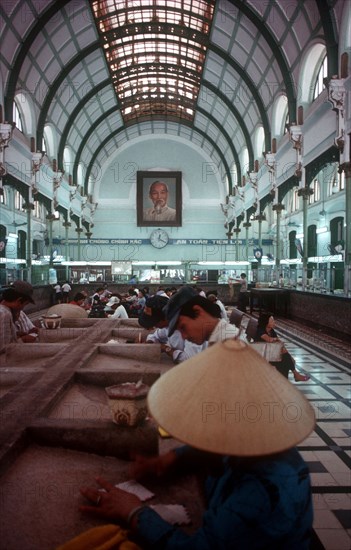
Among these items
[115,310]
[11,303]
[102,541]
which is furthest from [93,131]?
[102,541]

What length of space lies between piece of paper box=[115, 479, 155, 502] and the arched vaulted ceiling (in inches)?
431

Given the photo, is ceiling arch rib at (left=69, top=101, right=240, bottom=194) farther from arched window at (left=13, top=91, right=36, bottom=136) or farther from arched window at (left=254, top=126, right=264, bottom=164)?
arched window at (left=13, top=91, right=36, bottom=136)

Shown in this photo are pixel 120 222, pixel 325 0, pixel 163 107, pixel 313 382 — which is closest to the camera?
pixel 313 382

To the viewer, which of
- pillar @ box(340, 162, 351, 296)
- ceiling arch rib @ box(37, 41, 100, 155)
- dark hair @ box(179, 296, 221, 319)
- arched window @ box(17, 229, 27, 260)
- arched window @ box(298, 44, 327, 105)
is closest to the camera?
dark hair @ box(179, 296, 221, 319)

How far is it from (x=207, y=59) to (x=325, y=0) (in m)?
9.40

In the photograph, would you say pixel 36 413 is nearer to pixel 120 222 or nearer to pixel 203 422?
pixel 203 422

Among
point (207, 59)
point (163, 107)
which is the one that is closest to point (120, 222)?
point (163, 107)

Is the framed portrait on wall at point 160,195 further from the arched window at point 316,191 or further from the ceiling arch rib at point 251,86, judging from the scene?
the ceiling arch rib at point 251,86

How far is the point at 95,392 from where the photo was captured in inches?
125

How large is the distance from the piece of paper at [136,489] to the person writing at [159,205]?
27.0 meters

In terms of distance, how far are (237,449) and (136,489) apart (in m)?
0.80

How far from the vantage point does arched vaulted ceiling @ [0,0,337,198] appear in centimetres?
1288

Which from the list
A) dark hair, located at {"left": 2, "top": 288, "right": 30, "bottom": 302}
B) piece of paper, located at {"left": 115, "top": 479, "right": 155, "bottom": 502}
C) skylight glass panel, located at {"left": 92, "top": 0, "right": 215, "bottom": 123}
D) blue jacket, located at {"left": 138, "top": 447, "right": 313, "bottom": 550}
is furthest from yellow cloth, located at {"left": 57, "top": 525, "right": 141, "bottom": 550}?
skylight glass panel, located at {"left": 92, "top": 0, "right": 215, "bottom": 123}

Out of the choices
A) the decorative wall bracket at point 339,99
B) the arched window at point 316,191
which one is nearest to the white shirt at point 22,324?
the decorative wall bracket at point 339,99
